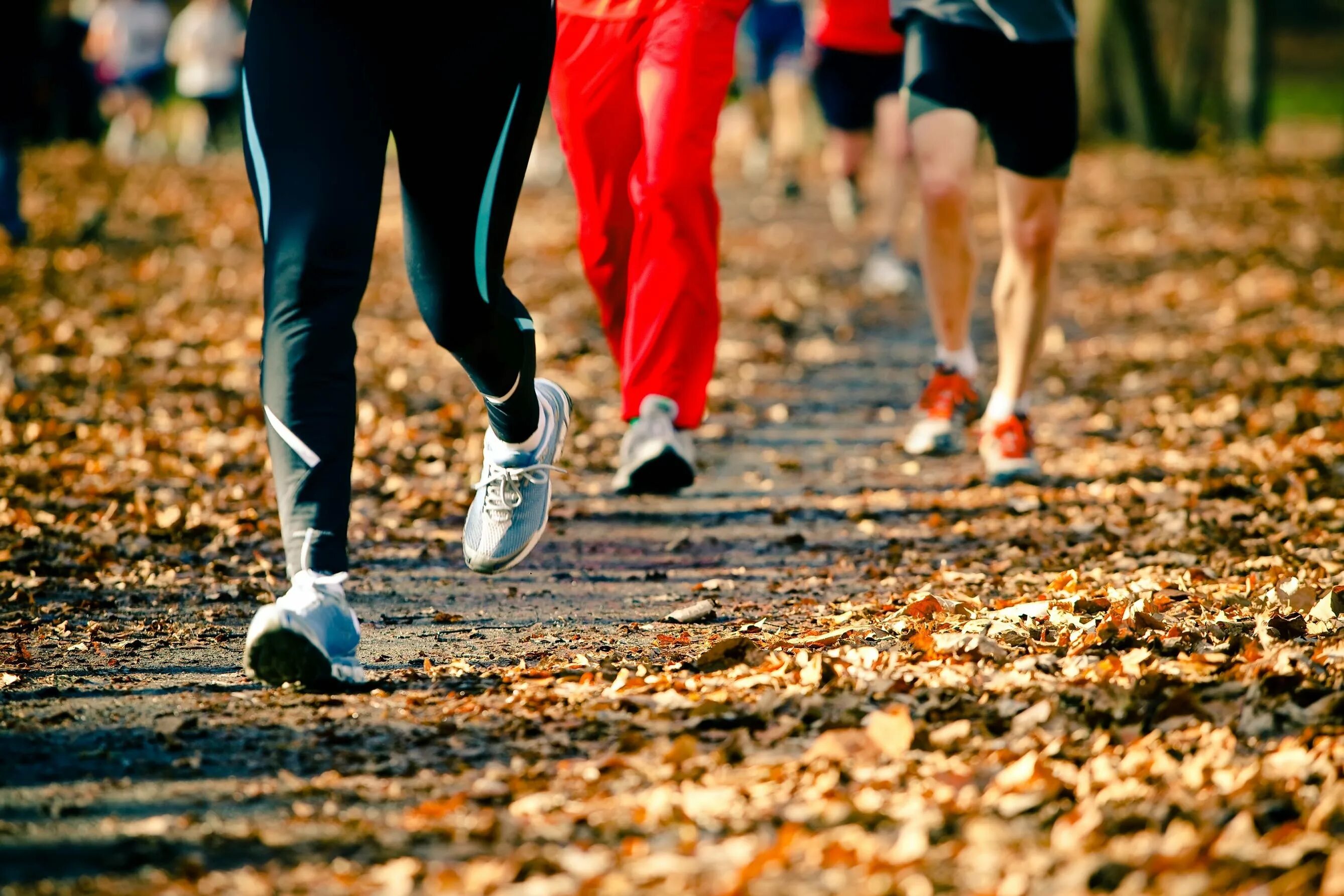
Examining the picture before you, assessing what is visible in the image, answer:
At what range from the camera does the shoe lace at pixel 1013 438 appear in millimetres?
6031

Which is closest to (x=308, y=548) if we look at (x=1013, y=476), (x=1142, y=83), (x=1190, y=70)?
(x=1013, y=476)

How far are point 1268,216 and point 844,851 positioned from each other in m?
13.2

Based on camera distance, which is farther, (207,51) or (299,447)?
(207,51)

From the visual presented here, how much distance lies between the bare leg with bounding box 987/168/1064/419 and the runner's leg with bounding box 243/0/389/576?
9.90 ft

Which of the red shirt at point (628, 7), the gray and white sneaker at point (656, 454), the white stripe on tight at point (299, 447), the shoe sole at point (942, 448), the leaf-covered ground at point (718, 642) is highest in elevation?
the red shirt at point (628, 7)

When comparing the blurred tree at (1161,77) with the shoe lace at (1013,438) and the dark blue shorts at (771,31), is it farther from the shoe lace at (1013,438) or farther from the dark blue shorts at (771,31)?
the shoe lace at (1013,438)

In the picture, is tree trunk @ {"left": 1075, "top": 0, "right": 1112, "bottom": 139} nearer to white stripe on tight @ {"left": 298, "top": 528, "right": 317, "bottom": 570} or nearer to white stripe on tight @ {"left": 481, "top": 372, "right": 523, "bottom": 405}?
white stripe on tight @ {"left": 481, "top": 372, "right": 523, "bottom": 405}

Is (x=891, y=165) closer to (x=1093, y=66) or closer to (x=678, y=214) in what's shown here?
(x=678, y=214)

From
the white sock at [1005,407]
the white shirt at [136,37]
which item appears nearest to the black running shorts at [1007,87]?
the white sock at [1005,407]

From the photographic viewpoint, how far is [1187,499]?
18.7ft

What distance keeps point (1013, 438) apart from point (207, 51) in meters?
18.0

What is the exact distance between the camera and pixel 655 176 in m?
5.01

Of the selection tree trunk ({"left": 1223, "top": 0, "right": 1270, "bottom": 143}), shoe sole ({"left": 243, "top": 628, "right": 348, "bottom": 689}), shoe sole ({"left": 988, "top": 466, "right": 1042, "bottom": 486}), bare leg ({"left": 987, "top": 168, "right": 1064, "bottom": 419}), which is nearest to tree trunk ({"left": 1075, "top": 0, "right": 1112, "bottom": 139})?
tree trunk ({"left": 1223, "top": 0, "right": 1270, "bottom": 143})

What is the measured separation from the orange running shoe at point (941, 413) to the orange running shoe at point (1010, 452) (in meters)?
0.37
